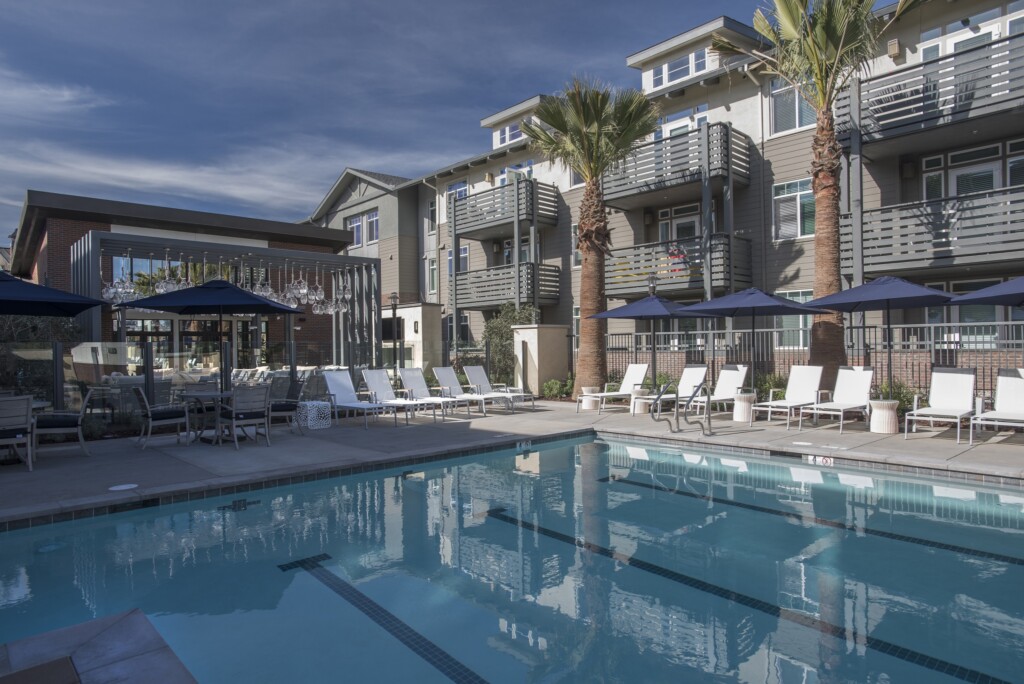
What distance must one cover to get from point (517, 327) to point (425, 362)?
8.33ft

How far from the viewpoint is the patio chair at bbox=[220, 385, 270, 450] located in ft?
30.6

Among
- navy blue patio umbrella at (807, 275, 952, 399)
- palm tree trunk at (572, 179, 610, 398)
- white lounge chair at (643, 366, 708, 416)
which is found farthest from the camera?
palm tree trunk at (572, 179, 610, 398)

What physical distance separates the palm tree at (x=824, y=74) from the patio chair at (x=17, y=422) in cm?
1234

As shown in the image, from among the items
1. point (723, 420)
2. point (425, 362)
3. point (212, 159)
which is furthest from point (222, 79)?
point (723, 420)

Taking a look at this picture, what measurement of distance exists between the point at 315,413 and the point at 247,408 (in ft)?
6.75

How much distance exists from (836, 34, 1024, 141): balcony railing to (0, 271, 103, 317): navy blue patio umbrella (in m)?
14.6

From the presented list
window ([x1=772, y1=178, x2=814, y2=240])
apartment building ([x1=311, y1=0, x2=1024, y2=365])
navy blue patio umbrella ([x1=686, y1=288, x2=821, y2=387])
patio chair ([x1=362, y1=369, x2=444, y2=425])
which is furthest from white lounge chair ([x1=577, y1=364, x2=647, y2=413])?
window ([x1=772, y1=178, x2=814, y2=240])

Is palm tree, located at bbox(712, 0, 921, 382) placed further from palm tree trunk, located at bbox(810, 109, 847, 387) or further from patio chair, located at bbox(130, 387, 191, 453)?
patio chair, located at bbox(130, 387, 191, 453)

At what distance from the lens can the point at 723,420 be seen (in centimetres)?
1195

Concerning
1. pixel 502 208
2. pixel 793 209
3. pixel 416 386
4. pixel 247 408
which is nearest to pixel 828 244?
pixel 793 209

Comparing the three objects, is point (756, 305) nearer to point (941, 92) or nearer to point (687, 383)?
point (687, 383)

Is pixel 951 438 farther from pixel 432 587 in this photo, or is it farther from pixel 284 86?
pixel 284 86

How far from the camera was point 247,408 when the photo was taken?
9461mm

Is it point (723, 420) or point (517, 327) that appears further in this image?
point (517, 327)
